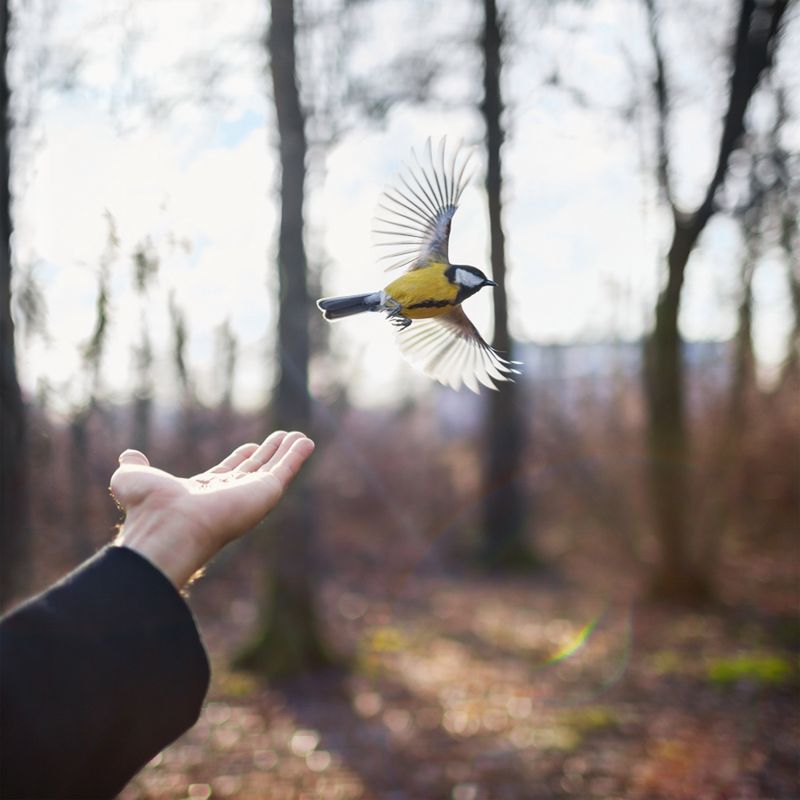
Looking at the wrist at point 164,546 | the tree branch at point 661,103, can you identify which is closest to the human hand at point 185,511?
the wrist at point 164,546

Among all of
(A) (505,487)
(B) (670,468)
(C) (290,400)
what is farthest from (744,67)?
(A) (505,487)

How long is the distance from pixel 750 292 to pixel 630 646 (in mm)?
4248

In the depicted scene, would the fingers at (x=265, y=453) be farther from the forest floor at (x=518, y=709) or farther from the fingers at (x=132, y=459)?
the forest floor at (x=518, y=709)

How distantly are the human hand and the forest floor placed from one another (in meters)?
3.50

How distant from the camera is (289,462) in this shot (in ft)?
5.28

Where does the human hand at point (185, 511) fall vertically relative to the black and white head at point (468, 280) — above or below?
below

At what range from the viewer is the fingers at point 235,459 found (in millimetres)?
1863

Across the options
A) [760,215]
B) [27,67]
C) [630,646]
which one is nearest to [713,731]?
[630,646]

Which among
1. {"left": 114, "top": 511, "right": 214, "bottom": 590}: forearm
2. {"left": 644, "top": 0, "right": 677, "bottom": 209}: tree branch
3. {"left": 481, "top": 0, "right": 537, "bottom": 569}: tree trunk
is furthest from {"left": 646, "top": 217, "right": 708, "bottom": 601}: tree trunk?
{"left": 114, "top": 511, "right": 214, "bottom": 590}: forearm

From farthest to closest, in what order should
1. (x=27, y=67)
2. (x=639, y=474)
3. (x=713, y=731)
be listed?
(x=639, y=474) → (x=713, y=731) → (x=27, y=67)

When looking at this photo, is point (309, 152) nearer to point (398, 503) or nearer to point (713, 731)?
point (713, 731)

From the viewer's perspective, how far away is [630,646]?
7059mm

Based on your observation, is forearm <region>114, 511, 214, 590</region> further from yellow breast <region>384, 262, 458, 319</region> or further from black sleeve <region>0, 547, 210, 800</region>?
yellow breast <region>384, 262, 458, 319</region>

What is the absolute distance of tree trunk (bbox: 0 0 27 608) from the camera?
13.0ft
